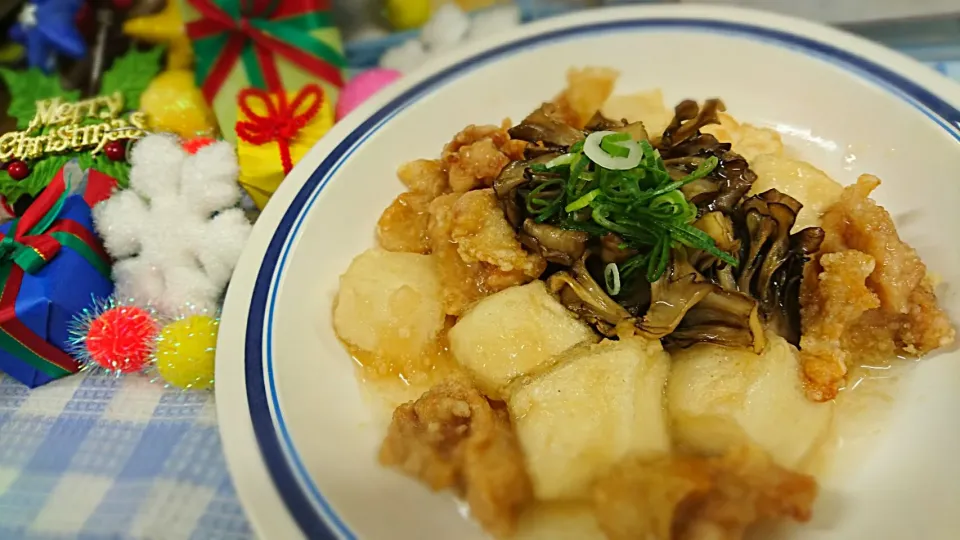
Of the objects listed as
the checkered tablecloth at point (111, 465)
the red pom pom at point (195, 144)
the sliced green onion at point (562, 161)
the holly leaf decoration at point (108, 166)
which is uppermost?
the sliced green onion at point (562, 161)

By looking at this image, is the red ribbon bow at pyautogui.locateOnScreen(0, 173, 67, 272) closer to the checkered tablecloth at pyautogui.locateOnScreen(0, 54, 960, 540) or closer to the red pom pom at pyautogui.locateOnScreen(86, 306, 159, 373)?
the red pom pom at pyautogui.locateOnScreen(86, 306, 159, 373)

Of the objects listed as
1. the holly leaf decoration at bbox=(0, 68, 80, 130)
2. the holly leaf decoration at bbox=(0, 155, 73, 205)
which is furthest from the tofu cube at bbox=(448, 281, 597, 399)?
the holly leaf decoration at bbox=(0, 68, 80, 130)

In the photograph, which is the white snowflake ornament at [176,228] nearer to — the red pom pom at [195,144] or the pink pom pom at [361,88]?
the red pom pom at [195,144]

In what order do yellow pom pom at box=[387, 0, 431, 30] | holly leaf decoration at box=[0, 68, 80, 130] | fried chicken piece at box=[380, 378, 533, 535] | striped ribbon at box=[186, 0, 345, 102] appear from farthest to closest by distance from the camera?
1. yellow pom pom at box=[387, 0, 431, 30]
2. holly leaf decoration at box=[0, 68, 80, 130]
3. striped ribbon at box=[186, 0, 345, 102]
4. fried chicken piece at box=[380, 378, 533, 535]

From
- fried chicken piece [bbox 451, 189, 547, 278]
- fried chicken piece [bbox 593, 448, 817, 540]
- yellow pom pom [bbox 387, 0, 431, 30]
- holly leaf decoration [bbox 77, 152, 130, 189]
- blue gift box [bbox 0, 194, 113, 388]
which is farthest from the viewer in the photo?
yellow pom pom [bbox 387, 0, 431, 30]

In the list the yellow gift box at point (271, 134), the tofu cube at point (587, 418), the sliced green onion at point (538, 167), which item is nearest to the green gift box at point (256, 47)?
the yellow gift box at point (271, 134)

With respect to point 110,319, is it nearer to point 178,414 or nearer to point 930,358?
point 178,414
